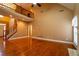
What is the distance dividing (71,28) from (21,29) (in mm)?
749

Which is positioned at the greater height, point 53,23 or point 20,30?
point 53,23

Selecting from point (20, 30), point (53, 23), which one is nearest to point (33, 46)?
point (20, 30)

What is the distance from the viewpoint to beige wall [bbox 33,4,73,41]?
4.74 feet

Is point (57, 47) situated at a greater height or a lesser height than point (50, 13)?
lesser

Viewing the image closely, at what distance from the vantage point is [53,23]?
5.00ft

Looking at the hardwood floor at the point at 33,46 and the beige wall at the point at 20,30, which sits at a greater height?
the beige wall at the point at 20,30

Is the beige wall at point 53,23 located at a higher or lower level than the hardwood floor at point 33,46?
higher

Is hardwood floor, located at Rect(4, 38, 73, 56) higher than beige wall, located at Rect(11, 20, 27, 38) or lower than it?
lower

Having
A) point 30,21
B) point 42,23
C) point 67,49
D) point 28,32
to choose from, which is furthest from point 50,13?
point 67,49

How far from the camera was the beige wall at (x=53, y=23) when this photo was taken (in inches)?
56.9

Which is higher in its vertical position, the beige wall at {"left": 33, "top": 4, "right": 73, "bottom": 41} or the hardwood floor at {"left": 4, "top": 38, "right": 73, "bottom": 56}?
the beige wall at {"left": 33, "top": 4, "right": 73, "bottom": 41}

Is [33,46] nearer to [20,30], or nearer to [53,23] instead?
[20,30]

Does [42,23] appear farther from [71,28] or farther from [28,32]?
[71,28]

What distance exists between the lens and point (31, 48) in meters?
1.44
